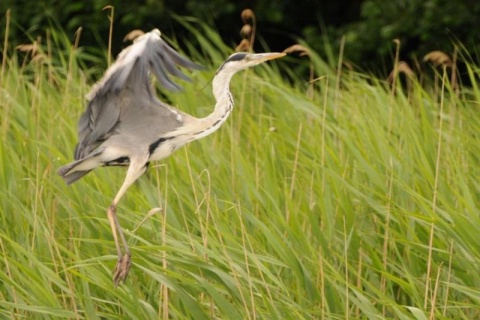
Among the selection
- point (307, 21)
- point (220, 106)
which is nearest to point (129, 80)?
point (220, 106)

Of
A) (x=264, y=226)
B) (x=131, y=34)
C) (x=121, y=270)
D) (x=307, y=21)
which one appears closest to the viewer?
(x=121, y=270)

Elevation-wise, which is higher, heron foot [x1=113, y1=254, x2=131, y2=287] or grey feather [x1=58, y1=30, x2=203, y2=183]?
grey feather [x1=58, y1=30, x2=203, y2=183]

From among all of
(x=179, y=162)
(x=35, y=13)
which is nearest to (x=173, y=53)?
(x=179, y=162)

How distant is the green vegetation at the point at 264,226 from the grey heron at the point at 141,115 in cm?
15

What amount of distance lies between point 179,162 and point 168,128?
3.25 feet

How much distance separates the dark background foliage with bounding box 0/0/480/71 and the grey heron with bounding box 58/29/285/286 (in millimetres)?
4883

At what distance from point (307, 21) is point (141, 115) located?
6.66 meters

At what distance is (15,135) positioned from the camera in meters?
3.92

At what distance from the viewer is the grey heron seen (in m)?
2.51

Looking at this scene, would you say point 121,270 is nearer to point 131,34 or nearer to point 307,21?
point 131,34

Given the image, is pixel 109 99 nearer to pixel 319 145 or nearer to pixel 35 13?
pixel 319 145

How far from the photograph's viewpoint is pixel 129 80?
2.53m

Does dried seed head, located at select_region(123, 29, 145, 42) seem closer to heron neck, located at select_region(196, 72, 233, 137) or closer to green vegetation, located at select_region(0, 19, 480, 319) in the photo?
green vegetation, located at select_region(0, 19, 480, 319)

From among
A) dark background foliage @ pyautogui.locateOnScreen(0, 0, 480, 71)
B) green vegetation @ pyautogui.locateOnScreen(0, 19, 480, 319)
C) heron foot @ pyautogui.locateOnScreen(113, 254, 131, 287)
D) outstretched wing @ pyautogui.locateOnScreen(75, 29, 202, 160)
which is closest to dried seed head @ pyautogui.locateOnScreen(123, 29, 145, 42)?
green vegetation @ pyautogui.locateOnScreen(0, 19, 480, 319)
